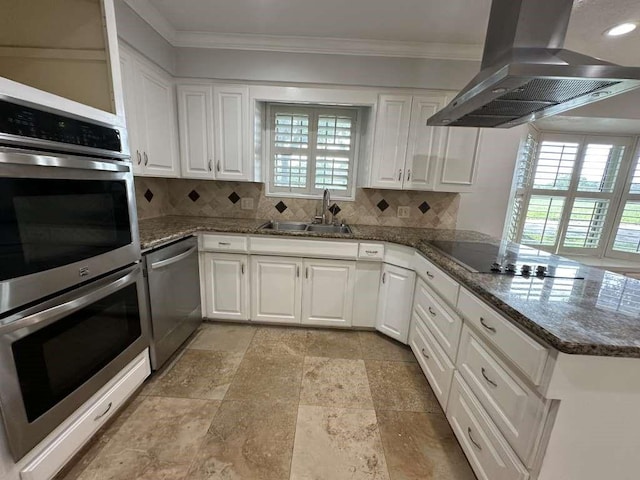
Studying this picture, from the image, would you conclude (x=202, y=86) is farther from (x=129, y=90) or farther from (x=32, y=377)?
(x=32, y=377)

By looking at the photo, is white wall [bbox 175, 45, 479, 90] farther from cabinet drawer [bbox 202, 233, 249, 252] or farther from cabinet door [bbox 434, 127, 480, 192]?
cabinet drawer [bbox 202, 233, 249, 252]

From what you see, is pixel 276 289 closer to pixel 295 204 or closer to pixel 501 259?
pixel 295 204

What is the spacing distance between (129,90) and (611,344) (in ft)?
9.20

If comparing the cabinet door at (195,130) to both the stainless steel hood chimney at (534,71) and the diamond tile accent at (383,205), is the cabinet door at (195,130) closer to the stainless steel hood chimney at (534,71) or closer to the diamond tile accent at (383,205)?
the diamond tile accent at (383,205)

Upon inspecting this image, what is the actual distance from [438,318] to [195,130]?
2.49 metres

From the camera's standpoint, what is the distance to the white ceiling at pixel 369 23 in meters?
1.77

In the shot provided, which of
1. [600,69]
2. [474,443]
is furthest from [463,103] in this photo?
[474,443]

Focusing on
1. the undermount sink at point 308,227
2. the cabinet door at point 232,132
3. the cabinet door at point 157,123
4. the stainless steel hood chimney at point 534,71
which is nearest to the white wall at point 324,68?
the cabinet door at point 232,132

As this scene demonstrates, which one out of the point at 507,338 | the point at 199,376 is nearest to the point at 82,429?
the point at 199,376

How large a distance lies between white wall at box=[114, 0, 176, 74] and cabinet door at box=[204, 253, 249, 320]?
5.26ft

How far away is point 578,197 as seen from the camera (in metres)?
3.37

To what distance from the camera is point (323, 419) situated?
5.13 feet

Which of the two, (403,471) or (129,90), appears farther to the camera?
(129,90)

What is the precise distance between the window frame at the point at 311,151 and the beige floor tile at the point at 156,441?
196 cm
